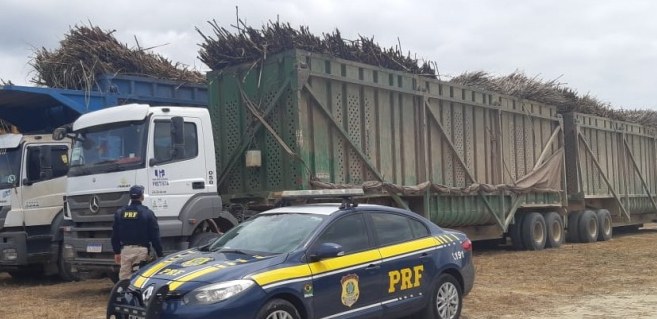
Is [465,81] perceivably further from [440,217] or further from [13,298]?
[13,298]

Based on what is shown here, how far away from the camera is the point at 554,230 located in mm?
18016

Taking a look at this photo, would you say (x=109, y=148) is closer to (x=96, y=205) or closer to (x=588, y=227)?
(x=96, y=205)

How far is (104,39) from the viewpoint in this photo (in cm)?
1393

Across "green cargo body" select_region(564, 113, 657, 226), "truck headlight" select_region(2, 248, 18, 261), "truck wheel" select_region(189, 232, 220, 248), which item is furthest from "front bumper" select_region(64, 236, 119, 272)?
"green cargo body" select_region(564, 113, 657, 226)

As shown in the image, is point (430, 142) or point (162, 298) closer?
point (162, 298)

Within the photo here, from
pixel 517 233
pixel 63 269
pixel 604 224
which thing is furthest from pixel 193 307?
pixel 604 224

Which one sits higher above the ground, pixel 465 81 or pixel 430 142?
pixel 465 81

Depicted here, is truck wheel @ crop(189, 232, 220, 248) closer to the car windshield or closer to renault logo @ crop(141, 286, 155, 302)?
the car windshield

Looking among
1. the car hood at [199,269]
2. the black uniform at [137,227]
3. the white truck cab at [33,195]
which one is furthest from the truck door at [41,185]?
the car hood at [199,269]

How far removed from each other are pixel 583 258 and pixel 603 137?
7.08 meters

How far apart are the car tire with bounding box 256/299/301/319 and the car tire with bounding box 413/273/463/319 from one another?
185 centimetres

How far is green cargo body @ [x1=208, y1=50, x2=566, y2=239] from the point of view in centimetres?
1153

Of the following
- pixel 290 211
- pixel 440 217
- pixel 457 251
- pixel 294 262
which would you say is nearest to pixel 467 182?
pixel 440 217

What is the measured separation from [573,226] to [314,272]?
14.8m
